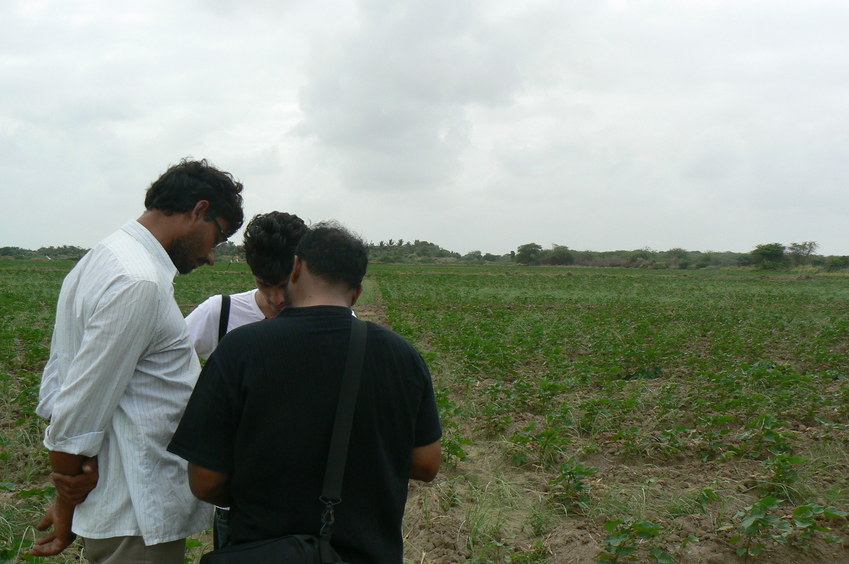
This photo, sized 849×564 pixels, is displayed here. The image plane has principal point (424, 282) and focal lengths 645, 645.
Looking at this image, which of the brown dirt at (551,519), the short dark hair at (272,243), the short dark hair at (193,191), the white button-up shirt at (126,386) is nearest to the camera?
the white button-up shirt at (126,386)

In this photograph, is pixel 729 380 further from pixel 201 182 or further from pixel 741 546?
pixel 201 182

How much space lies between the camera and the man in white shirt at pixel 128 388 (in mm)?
1769

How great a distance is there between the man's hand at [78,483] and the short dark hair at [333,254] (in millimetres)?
845

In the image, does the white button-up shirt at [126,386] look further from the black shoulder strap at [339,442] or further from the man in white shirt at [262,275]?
the man in white shirt at [262,275]

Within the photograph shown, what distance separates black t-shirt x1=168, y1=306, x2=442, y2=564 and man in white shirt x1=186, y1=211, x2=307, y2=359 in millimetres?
916

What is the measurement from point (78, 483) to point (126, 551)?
251 mm

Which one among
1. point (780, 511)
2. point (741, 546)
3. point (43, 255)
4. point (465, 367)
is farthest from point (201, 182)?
point (43, 255)

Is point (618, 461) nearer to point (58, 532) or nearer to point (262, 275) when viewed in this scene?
point (262, 275)

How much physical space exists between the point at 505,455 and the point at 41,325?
12400 millimetres

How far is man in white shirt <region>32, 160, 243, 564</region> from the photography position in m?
1.77

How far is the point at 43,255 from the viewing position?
274 ft

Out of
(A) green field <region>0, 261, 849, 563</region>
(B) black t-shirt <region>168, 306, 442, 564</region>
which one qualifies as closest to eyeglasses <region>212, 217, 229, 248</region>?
(B) black t-shirt <region>168, 306, 442, 564</region>

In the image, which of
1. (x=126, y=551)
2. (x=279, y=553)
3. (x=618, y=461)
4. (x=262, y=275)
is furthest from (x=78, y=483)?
(x=618, y=461)

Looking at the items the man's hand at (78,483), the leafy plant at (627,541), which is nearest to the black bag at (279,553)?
the man's hand at (78,483)
